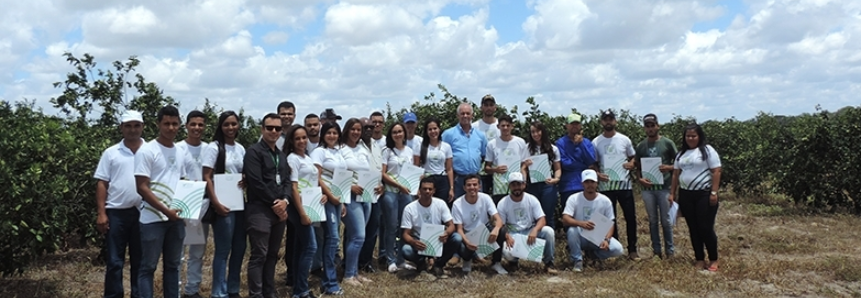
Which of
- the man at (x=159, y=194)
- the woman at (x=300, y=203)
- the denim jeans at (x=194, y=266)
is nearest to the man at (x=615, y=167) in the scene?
the woman at (x=300, y=203)

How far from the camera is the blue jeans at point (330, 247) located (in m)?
6.07

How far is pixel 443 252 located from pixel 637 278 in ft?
6.40

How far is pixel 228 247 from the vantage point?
550 centimetres

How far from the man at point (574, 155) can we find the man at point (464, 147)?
91 cm

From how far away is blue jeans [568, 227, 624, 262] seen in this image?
7.22m

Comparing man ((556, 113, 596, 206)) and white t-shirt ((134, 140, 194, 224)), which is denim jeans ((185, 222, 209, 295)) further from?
man ((556, 113, 596, 206))

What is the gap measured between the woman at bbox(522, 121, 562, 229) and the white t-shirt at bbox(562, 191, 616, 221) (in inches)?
11.9

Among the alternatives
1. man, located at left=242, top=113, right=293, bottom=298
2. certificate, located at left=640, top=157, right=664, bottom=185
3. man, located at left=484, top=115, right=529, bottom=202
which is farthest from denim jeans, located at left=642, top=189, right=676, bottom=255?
man, located at left=242, top=113, right=293, bottom=298

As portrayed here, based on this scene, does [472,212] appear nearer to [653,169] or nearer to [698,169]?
[653,169]

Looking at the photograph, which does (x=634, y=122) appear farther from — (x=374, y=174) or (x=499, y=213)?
(x=374, y=174)

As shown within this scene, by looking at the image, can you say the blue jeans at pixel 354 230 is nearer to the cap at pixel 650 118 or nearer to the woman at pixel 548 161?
the woman at pixel 548 161

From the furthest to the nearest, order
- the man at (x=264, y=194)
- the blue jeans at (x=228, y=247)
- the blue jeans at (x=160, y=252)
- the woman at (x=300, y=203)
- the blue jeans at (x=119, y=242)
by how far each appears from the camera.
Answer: the woman at (x=300, y=203)
the blue jeans at (x=228, y=247)
the man at (x=264, y=194)
the blue jeans at (x=119, y=242)
the blue jeans at (x=160, y=252)

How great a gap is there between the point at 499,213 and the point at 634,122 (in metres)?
6.35

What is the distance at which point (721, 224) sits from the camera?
10.5 meters
